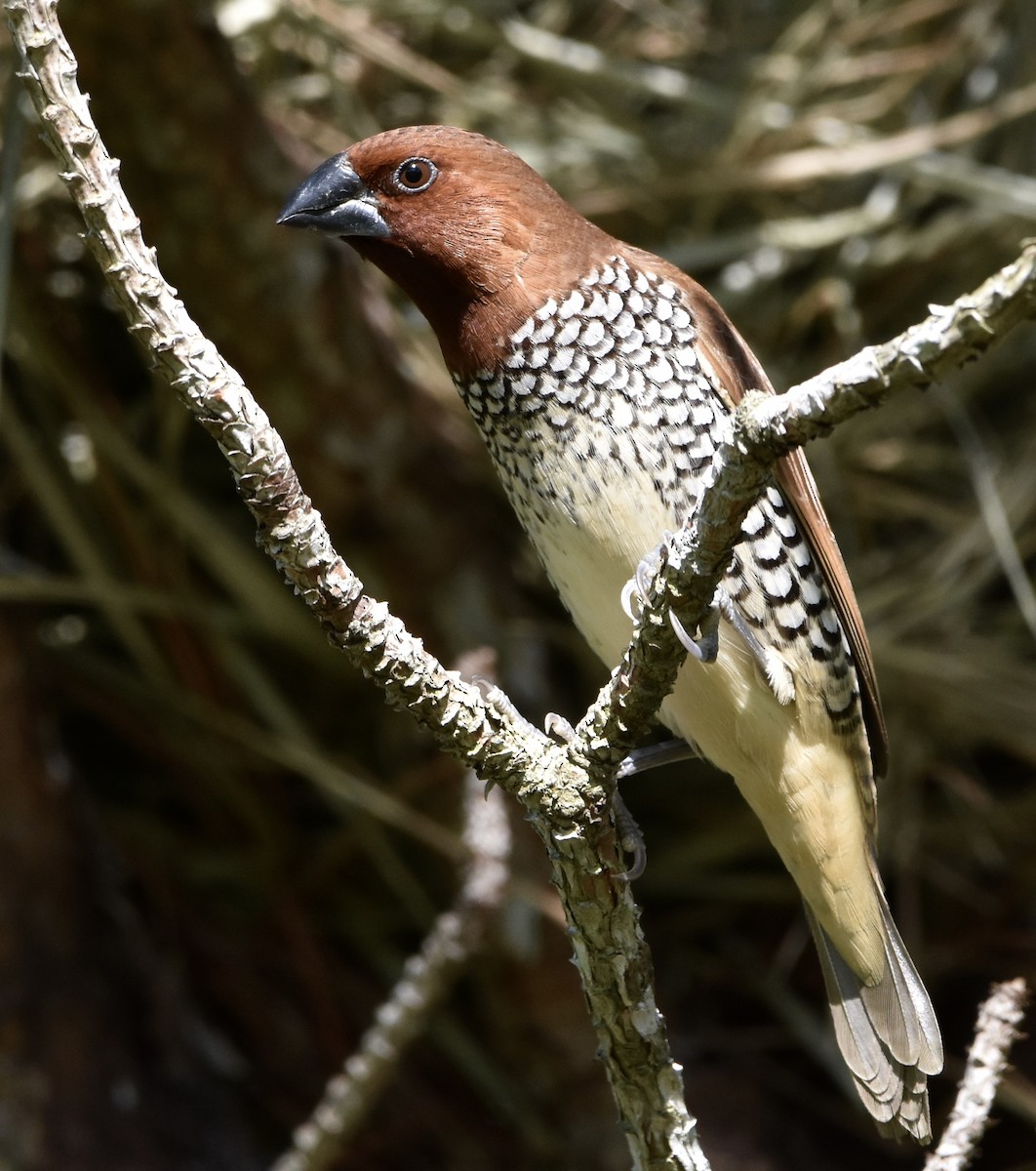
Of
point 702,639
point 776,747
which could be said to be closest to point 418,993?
point 776,747

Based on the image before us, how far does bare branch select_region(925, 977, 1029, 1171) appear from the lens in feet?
5.61

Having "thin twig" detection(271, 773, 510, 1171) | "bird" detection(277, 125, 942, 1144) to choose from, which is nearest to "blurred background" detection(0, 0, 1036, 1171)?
"thin twig" detection(271, 773, 510, 1171)

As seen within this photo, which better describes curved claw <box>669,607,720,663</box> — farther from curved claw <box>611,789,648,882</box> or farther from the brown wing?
the brown wing

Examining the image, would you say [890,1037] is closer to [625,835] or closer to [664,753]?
[664,753]

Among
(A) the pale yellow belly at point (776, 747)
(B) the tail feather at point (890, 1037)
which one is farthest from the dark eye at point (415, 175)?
(B) the tail feather at point (890, 1037)

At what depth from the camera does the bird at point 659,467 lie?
7.38ft

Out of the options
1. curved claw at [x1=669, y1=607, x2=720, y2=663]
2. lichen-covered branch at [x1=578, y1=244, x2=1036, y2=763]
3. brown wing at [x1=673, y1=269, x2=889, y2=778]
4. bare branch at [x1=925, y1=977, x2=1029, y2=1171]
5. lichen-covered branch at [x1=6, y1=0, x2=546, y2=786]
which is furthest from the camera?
brown wing at [x1=673, y1=269, x2=889, y2=778]

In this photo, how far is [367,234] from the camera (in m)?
2.36

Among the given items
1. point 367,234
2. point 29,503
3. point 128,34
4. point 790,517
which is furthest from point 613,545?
point 29,503

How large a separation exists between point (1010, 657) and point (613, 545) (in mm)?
1603

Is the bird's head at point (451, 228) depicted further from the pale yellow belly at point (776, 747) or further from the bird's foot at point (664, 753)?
the bird's foot at point (664, 753)

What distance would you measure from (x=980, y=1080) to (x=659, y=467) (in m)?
0.94

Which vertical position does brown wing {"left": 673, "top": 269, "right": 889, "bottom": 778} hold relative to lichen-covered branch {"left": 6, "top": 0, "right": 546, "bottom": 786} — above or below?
above

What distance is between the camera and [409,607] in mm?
3285
